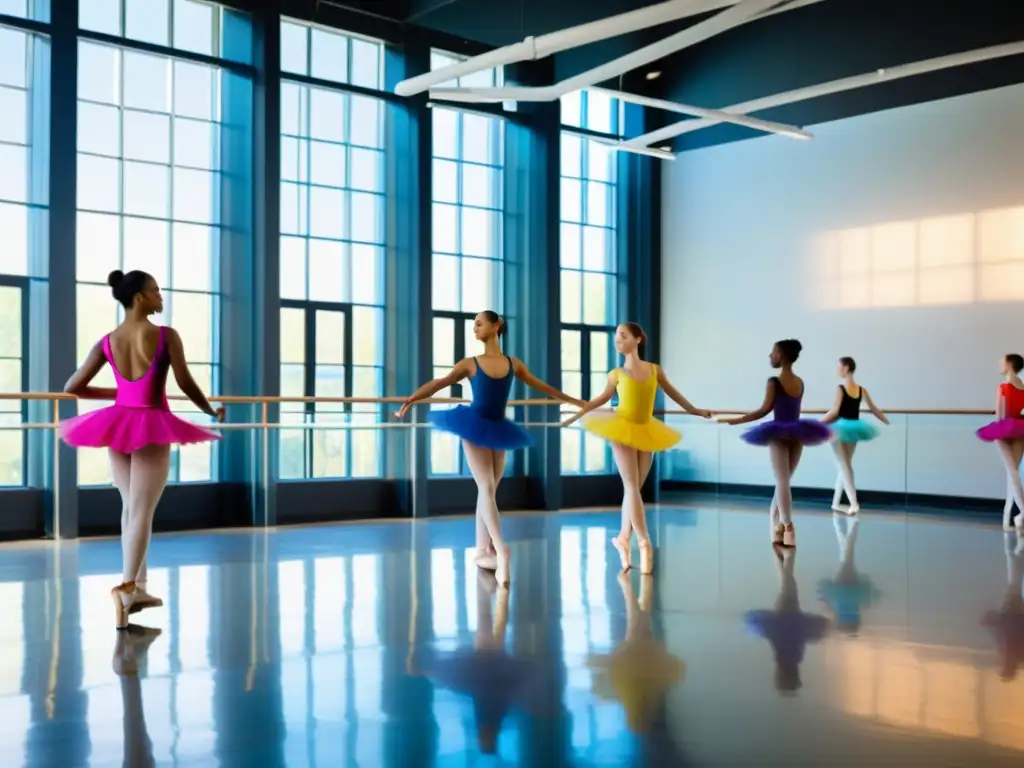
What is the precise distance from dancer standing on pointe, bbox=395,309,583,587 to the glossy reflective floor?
434 mm

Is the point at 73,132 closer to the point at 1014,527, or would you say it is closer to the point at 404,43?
the point at 404,43

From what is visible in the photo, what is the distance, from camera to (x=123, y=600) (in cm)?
451

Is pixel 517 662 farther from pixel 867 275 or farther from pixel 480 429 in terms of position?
pixel 867 275

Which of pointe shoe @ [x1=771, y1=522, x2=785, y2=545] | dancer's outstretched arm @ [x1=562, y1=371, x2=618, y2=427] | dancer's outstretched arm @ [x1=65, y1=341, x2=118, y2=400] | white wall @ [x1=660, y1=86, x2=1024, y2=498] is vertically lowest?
pointe shoe @ [x1=771, y1=522, x2=785, y2=545]

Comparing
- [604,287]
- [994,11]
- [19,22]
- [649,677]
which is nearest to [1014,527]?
[994,11]

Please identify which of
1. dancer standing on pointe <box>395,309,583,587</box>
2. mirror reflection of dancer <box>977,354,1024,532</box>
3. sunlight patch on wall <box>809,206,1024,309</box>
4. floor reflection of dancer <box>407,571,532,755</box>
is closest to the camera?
floor reflection of dancer <box>407,571,532,755</box>

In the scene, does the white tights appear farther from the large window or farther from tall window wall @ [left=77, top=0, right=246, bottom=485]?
the large window

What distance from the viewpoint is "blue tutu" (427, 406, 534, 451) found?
5.79 m

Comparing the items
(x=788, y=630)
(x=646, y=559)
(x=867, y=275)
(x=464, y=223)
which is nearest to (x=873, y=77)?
(x=867, y=275)

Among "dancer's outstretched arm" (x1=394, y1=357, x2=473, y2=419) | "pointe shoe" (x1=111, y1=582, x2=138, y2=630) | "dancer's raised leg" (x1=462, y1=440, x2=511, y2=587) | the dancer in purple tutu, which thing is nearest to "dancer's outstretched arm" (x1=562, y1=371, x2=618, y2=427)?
"dancer's raised leg" (x1=462, y1=440, x2=511, y2=587)

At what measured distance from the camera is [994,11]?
9.63 m

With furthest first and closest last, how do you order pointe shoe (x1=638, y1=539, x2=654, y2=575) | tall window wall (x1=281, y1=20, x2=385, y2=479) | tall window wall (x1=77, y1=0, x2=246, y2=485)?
1. tall window wall (x1=281, y1=20, x2=385, y2=479)
2. tall window wall (x1=77, y1=0, x2=246, y2=485)
3. pointe shoe (x1=638, y1=539, x2=654, y2=575)

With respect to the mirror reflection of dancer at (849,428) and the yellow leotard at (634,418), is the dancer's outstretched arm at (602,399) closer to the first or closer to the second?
the yellow leotard at (634,418)

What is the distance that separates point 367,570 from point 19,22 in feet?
17.7
